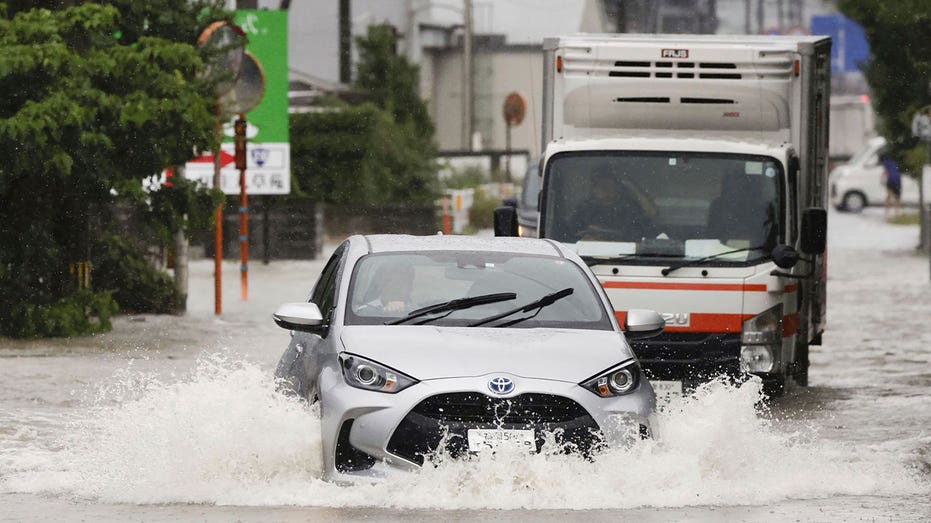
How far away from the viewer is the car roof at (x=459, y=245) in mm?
10586

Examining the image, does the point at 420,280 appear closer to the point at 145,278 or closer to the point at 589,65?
the point at 589,65

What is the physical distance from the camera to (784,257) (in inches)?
528

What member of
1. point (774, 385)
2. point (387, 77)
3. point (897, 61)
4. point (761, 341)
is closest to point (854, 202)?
point (387, 77)

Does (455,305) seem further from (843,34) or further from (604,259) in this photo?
(843,34)

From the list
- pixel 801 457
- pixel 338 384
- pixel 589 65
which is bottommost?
pixel 801 457

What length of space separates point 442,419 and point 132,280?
13538 millimetres

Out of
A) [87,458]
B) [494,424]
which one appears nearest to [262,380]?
[87,458]

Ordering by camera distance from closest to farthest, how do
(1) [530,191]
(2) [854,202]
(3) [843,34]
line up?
(1) [530,191], (2) [854,202], (3) [843,34]

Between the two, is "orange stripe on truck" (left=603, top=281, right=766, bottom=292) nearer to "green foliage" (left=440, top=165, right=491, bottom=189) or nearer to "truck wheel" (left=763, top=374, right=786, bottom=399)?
"truck wheel" (left=763, top=374, right=786, bottom=399)

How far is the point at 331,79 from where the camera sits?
58062 millimetres

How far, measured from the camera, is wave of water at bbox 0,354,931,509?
887cm

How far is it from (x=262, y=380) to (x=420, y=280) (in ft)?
3.81

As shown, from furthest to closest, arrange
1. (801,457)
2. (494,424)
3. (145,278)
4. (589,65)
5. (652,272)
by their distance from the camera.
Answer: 1. (145,278)
2. (589,65)
3. (652,272)
4. (801,457)
5. (494,424)

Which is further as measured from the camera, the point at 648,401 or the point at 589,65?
the point at 589,65
